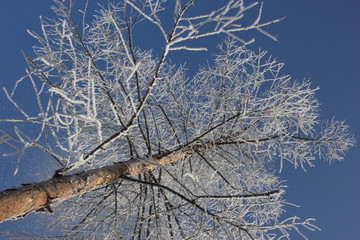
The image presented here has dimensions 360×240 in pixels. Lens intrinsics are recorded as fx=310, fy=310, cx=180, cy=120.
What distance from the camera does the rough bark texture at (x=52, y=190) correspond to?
7.44 feet

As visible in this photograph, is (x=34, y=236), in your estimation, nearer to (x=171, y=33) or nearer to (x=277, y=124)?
(x=171, y=33)

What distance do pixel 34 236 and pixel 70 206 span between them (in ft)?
3.40

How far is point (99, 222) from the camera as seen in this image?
12.1 feet

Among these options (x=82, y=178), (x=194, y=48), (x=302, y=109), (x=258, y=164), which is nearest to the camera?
(x=194, y=48)

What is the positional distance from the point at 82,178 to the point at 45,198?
47cm

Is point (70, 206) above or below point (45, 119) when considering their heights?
below

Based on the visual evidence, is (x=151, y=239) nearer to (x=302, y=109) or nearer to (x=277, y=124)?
(x=277, y=124)

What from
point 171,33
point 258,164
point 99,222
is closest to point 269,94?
point 258,164

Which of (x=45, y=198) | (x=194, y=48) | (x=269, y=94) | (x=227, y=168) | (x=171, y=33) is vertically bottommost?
(x=45, y=198)

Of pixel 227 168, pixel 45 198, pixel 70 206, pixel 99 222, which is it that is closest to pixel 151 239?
pixel 99 222

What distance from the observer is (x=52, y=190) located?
2.62 metres

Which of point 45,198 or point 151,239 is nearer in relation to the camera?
point 45,198

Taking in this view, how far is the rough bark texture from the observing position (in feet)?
7.44

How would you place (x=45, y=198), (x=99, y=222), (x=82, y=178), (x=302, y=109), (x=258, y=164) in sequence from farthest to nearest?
(x=258, y=164)
(x=302, y=109)
(x=99, y=222)
(x=82, y=178)
(x=45, y=198)
